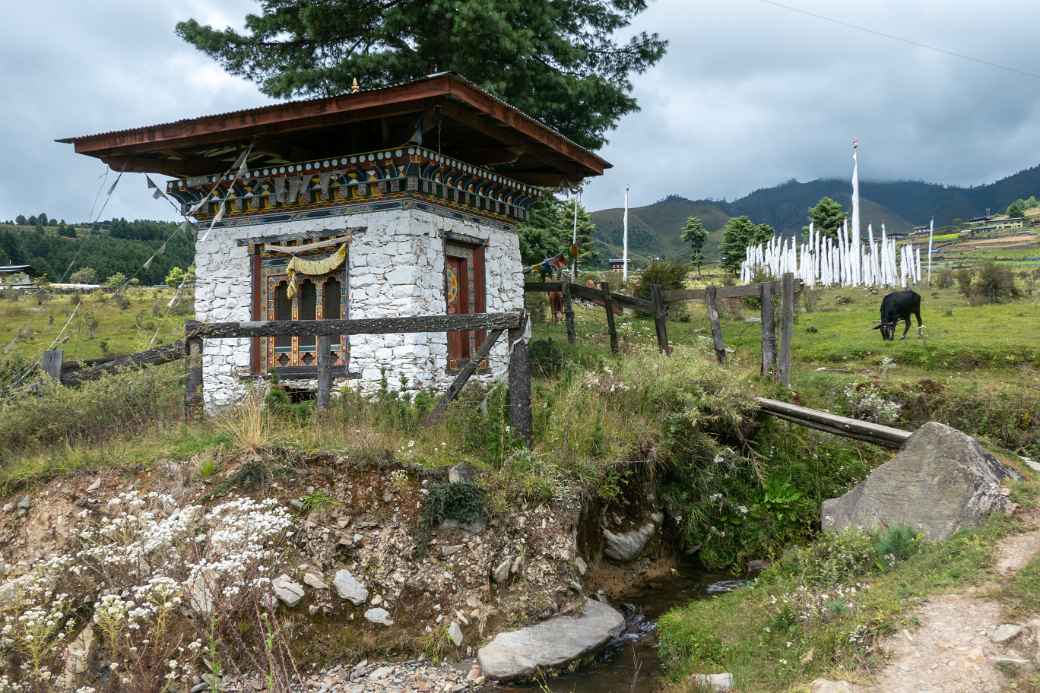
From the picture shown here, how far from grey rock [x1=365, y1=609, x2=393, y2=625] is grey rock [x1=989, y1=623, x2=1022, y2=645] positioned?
491 cm

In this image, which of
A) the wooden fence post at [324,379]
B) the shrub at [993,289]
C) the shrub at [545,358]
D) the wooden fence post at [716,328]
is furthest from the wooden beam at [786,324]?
the shrub at [993,289]

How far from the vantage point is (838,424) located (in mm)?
9242

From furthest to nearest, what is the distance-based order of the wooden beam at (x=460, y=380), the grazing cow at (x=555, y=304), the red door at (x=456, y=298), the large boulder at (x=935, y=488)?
1. the grazing cow at (x=555, y=304)
2. the red door at (x=456, y=298)
3. the wooden beam at (x=460, y=380)
4. the large boulder at (x=935, y=488)

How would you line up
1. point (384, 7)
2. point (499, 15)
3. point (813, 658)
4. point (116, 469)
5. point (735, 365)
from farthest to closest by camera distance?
point (384, 7), point (499, 15), point (735, 365), point (116, 469), point (813, 658)

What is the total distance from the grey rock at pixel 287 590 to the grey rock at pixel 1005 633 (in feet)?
18.5

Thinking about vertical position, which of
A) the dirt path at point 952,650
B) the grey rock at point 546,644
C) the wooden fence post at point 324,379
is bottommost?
the grey rock at point 546,644

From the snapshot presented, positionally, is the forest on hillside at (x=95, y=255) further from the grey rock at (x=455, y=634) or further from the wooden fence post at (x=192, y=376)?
the grey rock at (x=455, y=634)

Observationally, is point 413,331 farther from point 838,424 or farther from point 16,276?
point 16,276

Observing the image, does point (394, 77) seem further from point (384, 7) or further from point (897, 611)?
point (897, 611)

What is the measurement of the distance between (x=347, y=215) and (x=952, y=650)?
9337mm

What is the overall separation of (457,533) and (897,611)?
13.3 ft

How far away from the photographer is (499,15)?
555 inches

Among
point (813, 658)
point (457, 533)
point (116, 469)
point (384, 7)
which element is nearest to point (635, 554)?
point (457, 533)

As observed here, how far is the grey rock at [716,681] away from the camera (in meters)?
5.77
